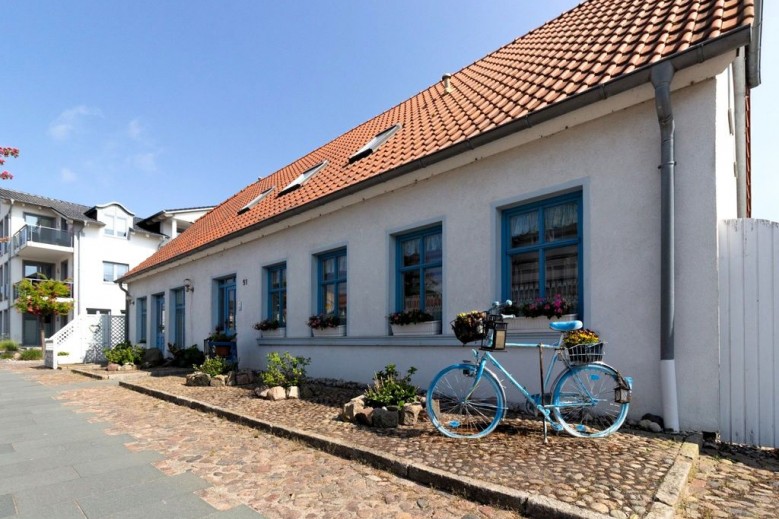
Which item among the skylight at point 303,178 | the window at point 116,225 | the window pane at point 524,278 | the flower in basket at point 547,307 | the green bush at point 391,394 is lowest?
the green bush at point 391,394

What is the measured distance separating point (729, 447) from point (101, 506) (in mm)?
5429

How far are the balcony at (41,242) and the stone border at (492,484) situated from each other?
29.7 m

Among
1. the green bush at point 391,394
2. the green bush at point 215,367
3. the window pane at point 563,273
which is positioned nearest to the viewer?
the green bush at point 391,394

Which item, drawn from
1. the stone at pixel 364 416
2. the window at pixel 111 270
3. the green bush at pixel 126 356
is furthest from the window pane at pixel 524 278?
the window at pixel 111 270

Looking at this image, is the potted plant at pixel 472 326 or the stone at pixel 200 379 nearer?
the potted plant at pixel 472 326

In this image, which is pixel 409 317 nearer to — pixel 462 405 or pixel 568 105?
pixel 462 405

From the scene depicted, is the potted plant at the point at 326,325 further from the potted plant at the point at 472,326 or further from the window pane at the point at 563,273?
the potted plant at the point at 472,326

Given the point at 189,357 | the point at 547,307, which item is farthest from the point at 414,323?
the point at 189,357

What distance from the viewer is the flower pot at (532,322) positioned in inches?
224

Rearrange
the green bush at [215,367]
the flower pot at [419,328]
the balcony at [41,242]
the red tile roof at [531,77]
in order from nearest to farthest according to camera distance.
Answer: the red tile roof at [531,77], the flower pot at [419,328], the green bush at [215,367], the balcony at [41,242]

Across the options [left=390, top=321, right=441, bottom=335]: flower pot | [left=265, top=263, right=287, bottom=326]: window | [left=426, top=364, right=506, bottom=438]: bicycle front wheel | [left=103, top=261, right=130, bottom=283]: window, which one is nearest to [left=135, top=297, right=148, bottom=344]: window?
[left=265, top=263, right=287, bottom=326]: window

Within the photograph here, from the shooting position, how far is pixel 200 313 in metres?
14.0

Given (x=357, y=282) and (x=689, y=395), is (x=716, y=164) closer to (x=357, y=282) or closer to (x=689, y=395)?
(x=689, y=395)

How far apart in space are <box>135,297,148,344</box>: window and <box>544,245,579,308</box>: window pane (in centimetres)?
1735
